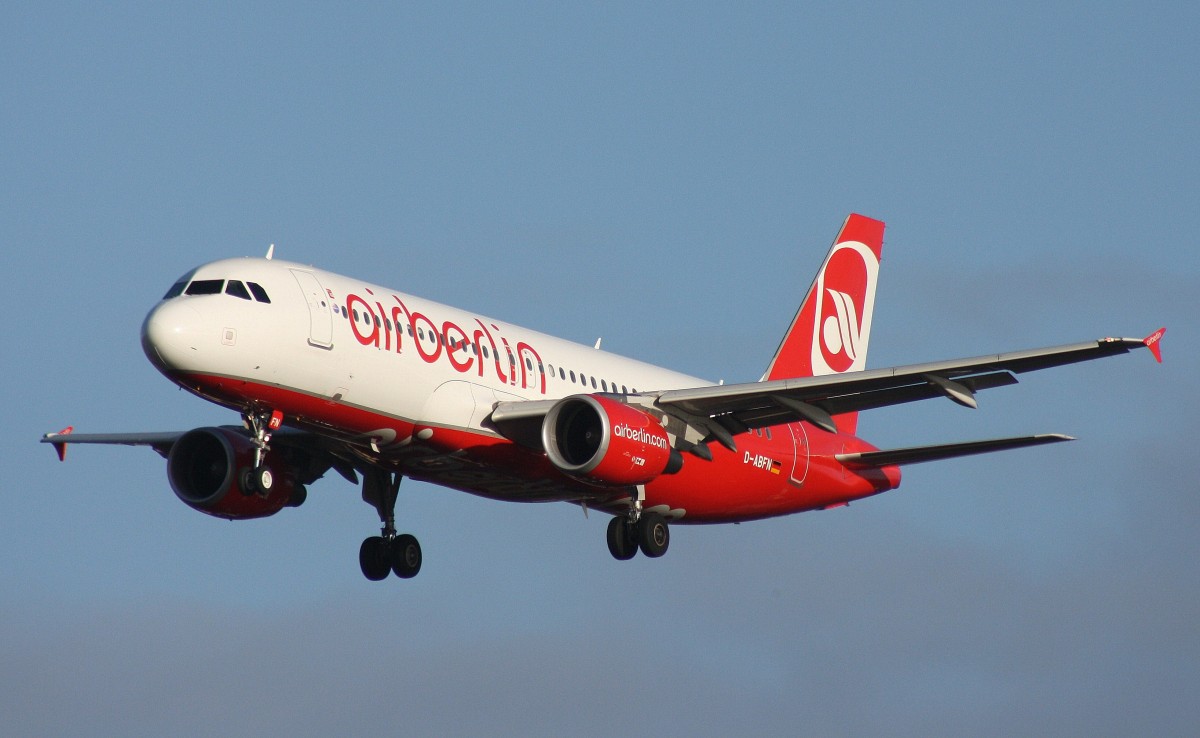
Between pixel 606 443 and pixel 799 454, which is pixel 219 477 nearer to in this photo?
pixel 606 443

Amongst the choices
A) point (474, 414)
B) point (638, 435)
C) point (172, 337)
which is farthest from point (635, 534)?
point (172, 337)

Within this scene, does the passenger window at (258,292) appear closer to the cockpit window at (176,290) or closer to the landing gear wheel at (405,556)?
the cockpit window at (176,290)

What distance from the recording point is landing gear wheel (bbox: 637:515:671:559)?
41875 millimetres

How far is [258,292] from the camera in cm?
3619

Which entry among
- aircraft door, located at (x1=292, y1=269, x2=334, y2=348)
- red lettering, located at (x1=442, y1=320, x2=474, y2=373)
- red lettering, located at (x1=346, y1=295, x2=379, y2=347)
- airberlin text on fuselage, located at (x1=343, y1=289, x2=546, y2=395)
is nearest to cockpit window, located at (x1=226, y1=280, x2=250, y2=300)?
aircraft door, located at (x1=292, y1=269, x2=334, y2=348)

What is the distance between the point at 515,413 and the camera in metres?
39.2

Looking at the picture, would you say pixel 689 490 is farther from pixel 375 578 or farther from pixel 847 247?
pixel 847 247

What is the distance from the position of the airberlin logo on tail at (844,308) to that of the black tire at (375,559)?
45.1 feet

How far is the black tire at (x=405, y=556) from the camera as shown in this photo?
4372cm

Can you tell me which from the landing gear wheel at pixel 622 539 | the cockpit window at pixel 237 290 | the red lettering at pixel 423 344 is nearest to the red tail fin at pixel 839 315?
the landing gear wheel at pixel 622 539

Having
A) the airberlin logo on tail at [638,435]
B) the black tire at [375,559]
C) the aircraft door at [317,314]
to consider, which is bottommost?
the black tire at [375,559]

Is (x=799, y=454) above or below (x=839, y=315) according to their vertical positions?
below

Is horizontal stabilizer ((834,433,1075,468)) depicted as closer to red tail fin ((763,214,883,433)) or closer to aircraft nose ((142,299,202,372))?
red tail fin ((763,214,883,433))

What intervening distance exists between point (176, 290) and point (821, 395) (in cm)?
1360
